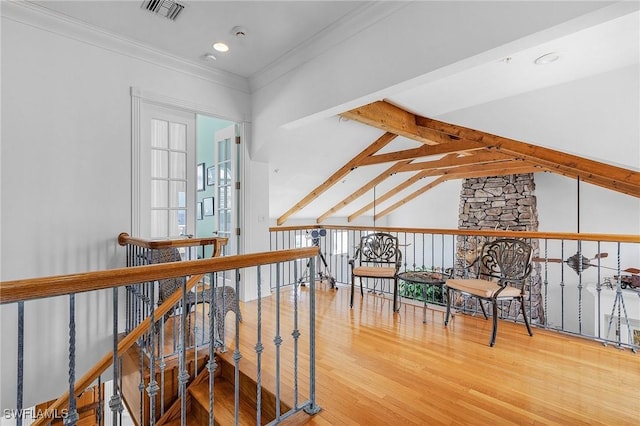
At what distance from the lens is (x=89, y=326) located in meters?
2.78

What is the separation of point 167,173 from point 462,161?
5083 millimetres

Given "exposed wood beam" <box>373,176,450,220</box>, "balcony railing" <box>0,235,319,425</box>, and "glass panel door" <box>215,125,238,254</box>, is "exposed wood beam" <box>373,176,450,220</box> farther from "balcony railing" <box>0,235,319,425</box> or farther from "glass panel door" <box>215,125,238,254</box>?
"balcony railing" <box>0,235,319,425</box>

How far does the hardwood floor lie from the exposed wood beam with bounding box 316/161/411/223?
159 inches

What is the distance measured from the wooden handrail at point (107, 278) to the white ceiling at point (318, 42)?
1.92 metres

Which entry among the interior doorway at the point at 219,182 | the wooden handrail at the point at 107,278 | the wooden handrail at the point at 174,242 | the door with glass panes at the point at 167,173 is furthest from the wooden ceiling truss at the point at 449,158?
the wooden handrail at the point at 107,278

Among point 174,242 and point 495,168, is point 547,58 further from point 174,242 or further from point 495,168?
point 495,168

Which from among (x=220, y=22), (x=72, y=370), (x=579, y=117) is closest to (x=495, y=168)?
(x=579, y=117)

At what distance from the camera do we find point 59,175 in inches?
103

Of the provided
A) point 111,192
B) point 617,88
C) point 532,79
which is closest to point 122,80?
point 111,192

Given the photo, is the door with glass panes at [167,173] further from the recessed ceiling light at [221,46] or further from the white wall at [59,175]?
the recessed ceiling light at [221,46]

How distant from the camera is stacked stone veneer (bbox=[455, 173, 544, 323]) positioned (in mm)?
6242

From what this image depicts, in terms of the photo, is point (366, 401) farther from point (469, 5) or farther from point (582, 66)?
point (582, 66)

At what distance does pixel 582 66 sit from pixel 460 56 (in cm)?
147

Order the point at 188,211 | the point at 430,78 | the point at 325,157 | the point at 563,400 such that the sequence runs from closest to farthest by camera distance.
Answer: the point at 563,400
the point at 430,78
the point at 188,211
the point at 325,157
